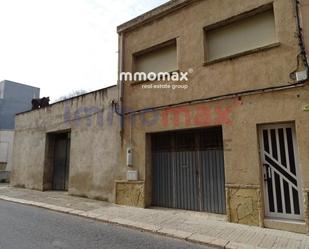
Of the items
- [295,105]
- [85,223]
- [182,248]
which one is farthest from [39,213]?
[295,105]

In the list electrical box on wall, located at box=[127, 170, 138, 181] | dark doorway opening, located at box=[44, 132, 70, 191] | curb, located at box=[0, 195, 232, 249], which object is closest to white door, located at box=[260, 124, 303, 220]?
curb, located at box=[0, 195, 232, 249]

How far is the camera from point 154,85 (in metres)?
8.06

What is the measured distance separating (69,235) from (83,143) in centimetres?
530

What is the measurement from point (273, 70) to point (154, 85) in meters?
3.59

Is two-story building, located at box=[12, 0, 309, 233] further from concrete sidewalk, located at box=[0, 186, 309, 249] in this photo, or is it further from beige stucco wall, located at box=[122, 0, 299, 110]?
concrete sidewalk, located at box=[0, 186, 309, 249]

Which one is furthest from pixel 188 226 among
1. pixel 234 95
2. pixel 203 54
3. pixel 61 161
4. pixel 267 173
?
pixel 61 161

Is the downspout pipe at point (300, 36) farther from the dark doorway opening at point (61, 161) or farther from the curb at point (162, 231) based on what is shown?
the dark doorway opening at point (61, 161)

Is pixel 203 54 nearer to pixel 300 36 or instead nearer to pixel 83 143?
pixel 300 36

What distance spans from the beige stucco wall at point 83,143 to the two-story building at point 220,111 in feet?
2.41

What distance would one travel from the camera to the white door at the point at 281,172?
5.53 meters

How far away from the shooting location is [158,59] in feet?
27.4

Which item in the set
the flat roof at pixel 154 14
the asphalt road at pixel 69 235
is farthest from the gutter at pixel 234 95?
the asphalt road at pixel 69 235

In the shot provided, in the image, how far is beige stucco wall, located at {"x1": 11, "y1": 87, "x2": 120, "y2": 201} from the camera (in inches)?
354

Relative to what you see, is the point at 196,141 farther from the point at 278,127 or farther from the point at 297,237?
the point at 297,237
